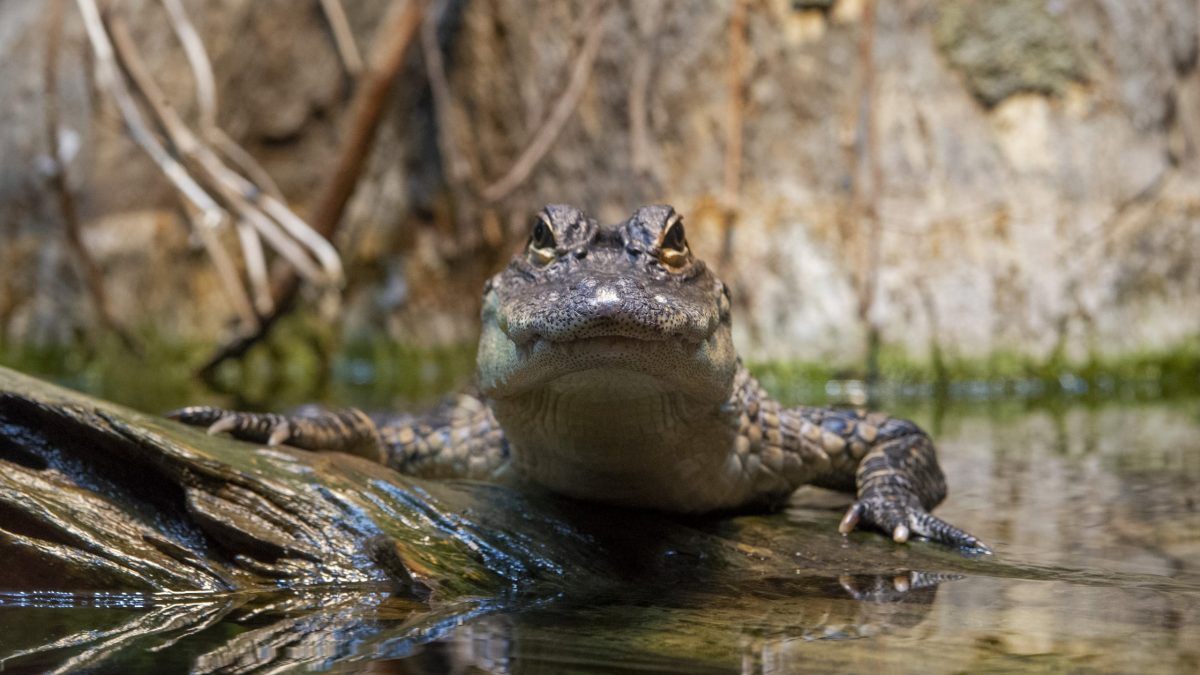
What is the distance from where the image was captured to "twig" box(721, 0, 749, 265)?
851 centimetres

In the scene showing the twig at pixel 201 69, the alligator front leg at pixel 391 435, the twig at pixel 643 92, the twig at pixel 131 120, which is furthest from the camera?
the twig at pixel 643 92

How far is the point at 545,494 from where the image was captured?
11.0 ft

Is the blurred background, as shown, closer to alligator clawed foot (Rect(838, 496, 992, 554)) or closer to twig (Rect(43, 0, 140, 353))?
twig (Rect(43, 0, 140, 353))

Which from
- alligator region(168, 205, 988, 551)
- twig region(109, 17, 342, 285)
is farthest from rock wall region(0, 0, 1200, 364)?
alligator region(168, 205, 988, 551)

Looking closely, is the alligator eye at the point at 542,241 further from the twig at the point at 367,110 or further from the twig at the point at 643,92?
the twig at the point at 643,92

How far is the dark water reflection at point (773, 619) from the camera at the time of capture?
1.97 metres

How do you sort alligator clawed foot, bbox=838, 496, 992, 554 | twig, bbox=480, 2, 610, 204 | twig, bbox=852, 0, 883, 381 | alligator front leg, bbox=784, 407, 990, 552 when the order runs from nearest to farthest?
alligator clawed foot, bbox=838, 496, 992, 554
alligator front leg, bbox=784, 407, 990, 552
twig, bbox=852, 0, 883, 381
twig, bbox=480, 2, 610, 204

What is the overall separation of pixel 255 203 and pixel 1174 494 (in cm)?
571

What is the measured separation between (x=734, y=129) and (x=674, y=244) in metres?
5.83

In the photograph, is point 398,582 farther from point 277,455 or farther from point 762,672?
point 762,672

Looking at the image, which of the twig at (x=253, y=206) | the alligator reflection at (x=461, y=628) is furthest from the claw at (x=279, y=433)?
the twig at (x=253, y=206)

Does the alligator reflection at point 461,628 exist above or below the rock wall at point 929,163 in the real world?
below

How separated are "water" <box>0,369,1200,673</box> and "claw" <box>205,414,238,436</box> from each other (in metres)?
0.85

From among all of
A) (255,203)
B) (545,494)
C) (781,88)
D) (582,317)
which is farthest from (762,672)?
(781,88)
